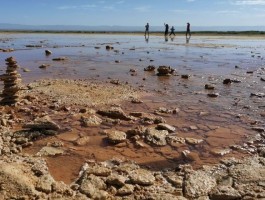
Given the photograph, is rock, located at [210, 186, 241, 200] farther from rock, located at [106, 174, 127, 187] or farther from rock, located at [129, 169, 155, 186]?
rock, located at [106, 174, 127, 187]

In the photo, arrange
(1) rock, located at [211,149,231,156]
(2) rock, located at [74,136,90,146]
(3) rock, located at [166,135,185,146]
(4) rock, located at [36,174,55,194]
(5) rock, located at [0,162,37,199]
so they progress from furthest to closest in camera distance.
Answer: (3) rock, located at [166,135,185,146] → (2) rock, located at [74,136,90,146] → (1) rock, located at [211,149,231,156] → (4) rock, located at [36,174,55,194] → (5) rock, located at [0,162,37,199]

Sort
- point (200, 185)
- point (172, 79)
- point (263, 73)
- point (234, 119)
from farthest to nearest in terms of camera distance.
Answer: point (263, 73)
point (172, 79)
point (234, 119)
point (200, 185)

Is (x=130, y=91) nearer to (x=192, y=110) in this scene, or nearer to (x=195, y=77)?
(x=192, y=110)

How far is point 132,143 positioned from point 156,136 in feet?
A: 1.90

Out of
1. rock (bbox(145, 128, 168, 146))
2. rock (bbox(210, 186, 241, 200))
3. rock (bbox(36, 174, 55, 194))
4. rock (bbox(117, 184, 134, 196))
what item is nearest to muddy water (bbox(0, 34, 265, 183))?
rock (bbox(145, 128, 168, 146))

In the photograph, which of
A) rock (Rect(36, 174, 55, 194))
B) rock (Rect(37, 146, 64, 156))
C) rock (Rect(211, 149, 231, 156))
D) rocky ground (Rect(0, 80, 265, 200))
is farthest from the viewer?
rock (Rect(211, 149, 231, 156))

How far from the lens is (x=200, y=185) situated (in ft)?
16.5

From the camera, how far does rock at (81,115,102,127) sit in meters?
7.85

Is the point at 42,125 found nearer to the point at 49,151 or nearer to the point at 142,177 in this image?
the point at 49,151

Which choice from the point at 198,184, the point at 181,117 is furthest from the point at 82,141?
the point at 181,117

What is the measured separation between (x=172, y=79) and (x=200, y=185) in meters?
9.75

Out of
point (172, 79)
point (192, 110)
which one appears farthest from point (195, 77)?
point (192, 110)

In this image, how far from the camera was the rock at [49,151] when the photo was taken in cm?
611

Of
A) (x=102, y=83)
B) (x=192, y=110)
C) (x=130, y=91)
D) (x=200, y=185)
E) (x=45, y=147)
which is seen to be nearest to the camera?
(x=200, y=185)
